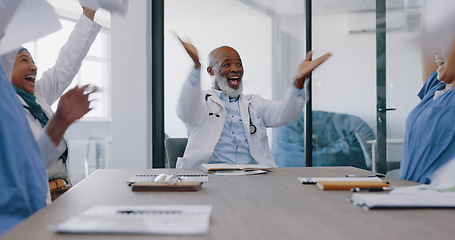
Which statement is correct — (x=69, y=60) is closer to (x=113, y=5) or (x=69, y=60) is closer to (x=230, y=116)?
(x=230, y=116)

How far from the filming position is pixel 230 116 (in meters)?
3.06

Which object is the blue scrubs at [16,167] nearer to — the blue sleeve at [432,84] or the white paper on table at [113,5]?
the white paper on table at [113,5]

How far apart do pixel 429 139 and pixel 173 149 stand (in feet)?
5.46

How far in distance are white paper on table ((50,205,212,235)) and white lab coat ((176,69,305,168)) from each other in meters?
1.75

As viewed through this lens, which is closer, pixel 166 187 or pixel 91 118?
pixel 166 187

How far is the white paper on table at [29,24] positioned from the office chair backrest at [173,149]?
1.82m

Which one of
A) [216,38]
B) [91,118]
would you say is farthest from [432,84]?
[91,118]

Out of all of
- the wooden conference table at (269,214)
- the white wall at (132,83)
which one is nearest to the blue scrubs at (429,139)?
the wooden conference table at (269,214)

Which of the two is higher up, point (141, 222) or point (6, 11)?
point (6, 11)

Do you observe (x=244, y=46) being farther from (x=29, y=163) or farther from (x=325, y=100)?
(x=29, y=163)

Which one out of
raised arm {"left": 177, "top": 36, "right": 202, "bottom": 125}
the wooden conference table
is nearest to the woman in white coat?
raised arm {"left": 177, "top": 36, "right": 202, "bottom": 125}

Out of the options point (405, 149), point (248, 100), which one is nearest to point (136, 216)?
point (405, 149)

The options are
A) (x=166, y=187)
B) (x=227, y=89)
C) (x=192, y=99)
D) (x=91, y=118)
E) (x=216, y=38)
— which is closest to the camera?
(x=166, y=187)

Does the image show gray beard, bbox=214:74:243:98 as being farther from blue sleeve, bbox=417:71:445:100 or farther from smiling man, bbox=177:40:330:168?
blue sleeve, bbox=417:71:445:100
